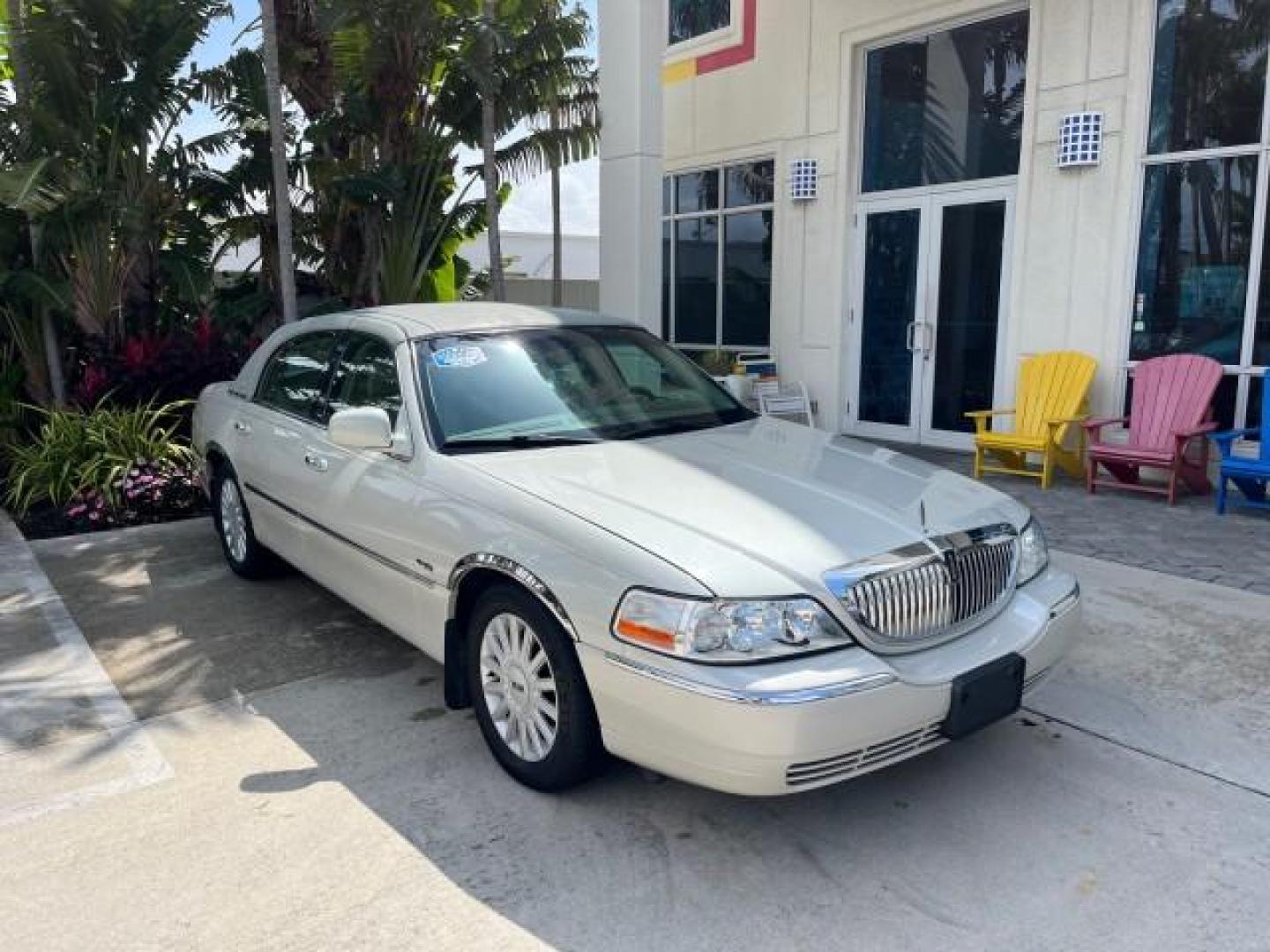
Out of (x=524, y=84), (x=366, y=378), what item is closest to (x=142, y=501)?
(x=366, y=378)

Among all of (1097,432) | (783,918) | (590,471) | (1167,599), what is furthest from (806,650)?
(1097,432)

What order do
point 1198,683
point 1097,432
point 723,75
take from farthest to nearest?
1. point 723,75
2. point 1097,432
3. point 1198,683

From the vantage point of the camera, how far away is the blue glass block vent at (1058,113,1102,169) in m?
8.12

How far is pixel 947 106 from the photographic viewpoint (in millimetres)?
9562

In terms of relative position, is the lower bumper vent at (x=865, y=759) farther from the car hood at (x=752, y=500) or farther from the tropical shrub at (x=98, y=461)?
the tropical shrub at (x=98, y=461)

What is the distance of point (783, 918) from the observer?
2.69m

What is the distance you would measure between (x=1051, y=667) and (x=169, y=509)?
21.7 feet

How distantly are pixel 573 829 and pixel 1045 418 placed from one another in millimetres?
6520

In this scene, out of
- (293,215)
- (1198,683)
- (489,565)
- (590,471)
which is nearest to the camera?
(489,565)

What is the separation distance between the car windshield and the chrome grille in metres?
1.38

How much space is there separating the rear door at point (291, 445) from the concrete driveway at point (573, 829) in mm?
695

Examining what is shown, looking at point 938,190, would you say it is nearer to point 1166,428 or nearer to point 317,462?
point 1166,428

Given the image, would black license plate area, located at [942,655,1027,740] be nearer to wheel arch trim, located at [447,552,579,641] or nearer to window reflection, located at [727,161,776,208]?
wheel arch trim, located at [447,552,579,641]

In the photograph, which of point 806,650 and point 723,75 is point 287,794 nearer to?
point 806,650
